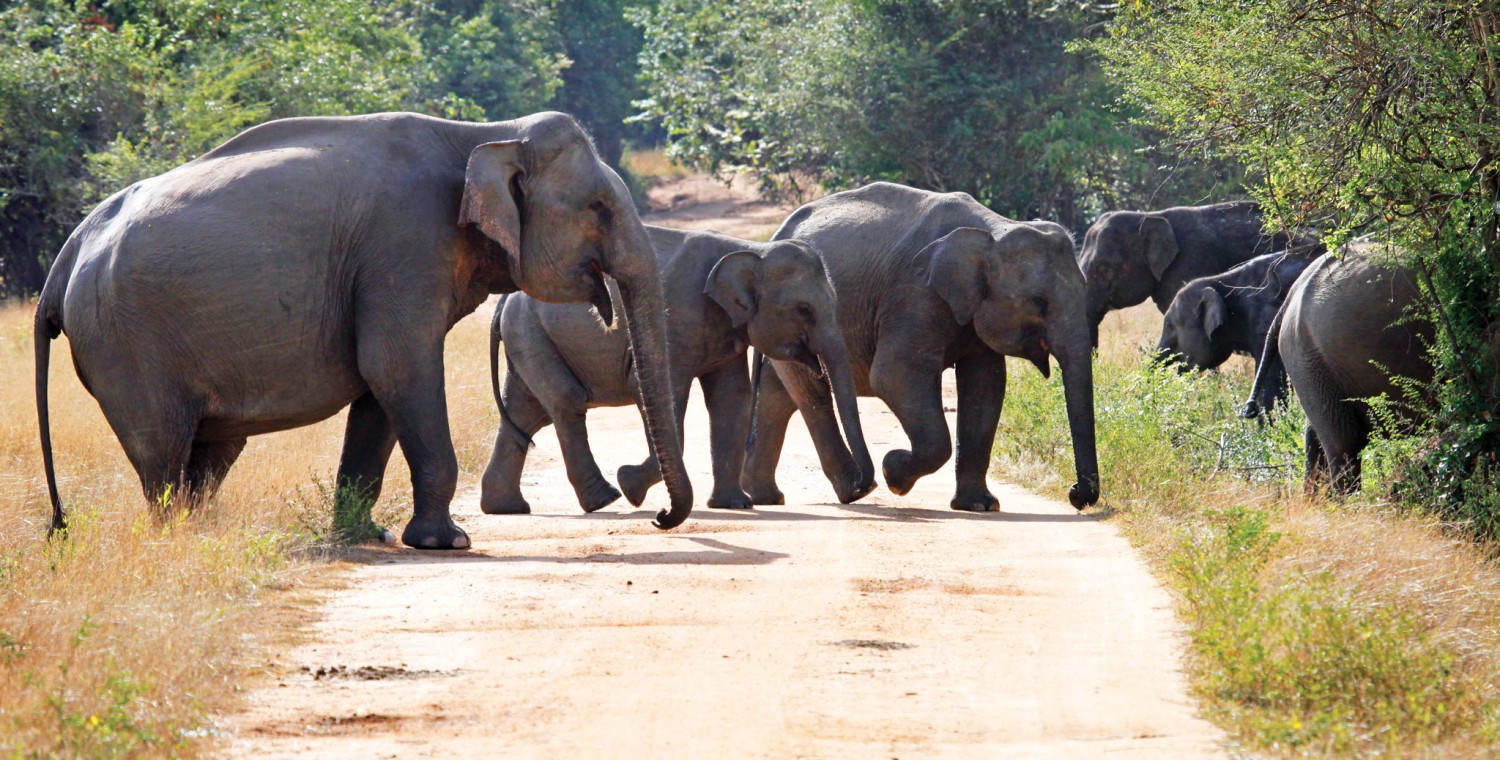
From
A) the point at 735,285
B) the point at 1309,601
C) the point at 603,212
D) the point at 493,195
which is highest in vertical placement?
the point at 493,195

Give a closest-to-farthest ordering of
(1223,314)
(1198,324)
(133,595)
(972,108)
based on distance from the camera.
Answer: (133,595)
(1223,314)
(1198,324)
(972,108)

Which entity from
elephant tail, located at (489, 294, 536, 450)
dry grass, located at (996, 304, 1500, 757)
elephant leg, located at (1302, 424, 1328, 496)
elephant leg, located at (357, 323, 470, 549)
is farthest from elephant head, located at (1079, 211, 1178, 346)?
elephant leg, located at (357, 323, 470, 549)

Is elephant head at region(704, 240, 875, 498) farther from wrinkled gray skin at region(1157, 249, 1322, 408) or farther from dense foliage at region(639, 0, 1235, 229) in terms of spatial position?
dense foliage at region(639, 0, 1235, 229)

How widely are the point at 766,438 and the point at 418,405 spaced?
4.66 metres

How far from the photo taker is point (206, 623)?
20.6 feet

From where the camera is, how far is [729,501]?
12398mm

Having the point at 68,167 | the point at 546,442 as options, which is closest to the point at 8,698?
the point at 546,442

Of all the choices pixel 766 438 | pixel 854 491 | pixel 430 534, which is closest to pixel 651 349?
pixel 430 534

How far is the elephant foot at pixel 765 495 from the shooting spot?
13312 millimetres

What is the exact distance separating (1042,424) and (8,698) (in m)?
10.2

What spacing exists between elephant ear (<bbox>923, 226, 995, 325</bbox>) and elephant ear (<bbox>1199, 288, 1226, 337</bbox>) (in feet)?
19.4

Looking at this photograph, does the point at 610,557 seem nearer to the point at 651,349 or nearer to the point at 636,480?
the point at 651,349

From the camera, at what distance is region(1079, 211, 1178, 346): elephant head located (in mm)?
21172

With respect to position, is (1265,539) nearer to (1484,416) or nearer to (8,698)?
(1484,416)
